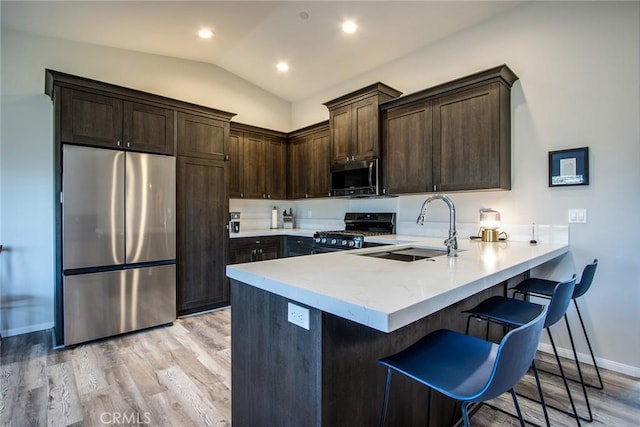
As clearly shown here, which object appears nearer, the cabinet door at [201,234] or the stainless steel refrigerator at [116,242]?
the stainless steel refrigerator at [116,242]

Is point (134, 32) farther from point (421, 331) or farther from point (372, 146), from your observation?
point (421, 331)

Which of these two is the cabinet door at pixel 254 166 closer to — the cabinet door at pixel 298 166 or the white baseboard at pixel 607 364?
the cabinet door at pixel 298 166

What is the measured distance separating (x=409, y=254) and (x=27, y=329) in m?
3.82

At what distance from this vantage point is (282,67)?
4426 millimetres

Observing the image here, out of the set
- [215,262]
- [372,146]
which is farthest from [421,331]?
[215,262]

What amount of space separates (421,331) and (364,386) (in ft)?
1.46

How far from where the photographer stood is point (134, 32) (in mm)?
3350

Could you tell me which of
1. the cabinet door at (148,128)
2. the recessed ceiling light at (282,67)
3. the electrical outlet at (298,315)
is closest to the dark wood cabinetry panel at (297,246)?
the cabinet door at (148,128)

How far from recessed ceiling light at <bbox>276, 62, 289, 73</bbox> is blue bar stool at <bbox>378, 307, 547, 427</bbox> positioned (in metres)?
4.04

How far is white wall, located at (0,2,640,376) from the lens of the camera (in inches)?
94.8

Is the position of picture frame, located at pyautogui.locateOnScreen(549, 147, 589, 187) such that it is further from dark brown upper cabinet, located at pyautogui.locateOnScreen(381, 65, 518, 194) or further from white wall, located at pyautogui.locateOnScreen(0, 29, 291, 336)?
white wall, located at pyautogui.locateOnScreen(0, 29, 291, 336)

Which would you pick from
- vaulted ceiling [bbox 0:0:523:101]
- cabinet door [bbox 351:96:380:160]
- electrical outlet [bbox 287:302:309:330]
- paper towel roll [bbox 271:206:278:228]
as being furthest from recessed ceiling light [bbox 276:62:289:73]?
electrical outlet [bbox 287:302:309:330]

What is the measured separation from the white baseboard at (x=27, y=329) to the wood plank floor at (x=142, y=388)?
0.50ft

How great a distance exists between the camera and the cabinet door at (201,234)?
140 inches
